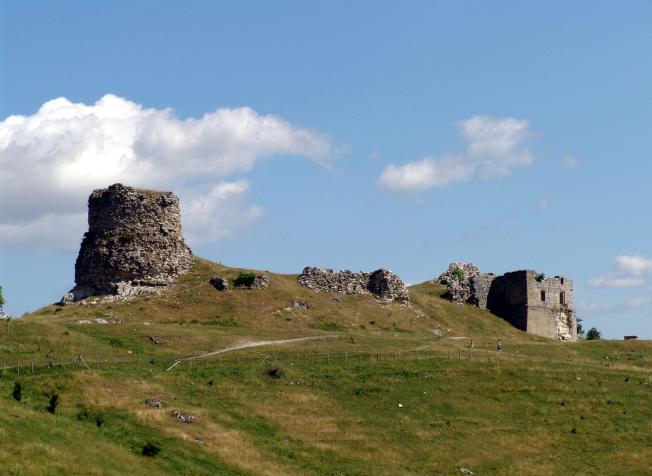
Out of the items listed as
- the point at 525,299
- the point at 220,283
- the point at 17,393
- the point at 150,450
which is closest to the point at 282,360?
the point at 17,393

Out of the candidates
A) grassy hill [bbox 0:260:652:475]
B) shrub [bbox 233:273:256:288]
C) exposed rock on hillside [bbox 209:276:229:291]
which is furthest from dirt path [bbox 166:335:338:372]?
shrub [bbox 233:273:256:288]

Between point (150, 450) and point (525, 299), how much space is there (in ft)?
196

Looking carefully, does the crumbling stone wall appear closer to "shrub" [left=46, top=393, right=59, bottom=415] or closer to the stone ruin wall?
the stone ruin wall

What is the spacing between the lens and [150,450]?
43.2m

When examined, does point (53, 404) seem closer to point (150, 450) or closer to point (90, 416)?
point (90, 416)

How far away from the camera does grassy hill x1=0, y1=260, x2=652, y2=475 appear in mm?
44688

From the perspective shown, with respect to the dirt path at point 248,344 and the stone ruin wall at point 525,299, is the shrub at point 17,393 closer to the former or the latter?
the dirt path at point 248,344

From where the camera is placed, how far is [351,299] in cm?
8794

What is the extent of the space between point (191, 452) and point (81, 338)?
22.4 meters

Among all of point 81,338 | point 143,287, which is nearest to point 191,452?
point 81,338

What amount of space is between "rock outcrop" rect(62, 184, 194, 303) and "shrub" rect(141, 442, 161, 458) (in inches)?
1525

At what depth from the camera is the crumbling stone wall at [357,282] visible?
89062 mm

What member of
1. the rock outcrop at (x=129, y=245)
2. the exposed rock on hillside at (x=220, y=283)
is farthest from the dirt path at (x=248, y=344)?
the rock outcrop at (x=129, y=245)

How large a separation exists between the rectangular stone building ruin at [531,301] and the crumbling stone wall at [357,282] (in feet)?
41.1
